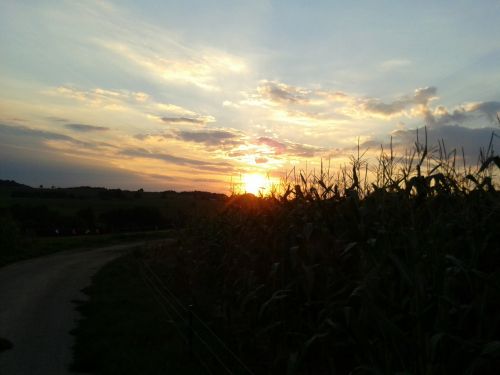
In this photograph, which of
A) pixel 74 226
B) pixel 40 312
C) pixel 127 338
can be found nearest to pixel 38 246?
pixel 74 226

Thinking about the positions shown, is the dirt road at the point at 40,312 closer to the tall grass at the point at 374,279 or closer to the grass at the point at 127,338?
the grass at the point at 127,338

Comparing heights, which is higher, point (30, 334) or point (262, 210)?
point (262, 210)

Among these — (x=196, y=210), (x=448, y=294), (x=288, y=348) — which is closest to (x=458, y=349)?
(x=448, y=294)

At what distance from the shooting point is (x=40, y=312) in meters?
11.6

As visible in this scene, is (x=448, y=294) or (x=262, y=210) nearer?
(x=448, y=294)

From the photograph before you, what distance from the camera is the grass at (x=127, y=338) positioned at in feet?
24.7

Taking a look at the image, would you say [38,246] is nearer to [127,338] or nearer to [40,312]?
[40,312]

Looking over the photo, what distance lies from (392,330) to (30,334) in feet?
27.8

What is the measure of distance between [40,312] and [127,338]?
3.84 m

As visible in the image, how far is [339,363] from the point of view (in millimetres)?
5234

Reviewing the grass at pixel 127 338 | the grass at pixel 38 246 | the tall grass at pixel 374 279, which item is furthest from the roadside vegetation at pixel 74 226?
the tall grass at pixel 374 279

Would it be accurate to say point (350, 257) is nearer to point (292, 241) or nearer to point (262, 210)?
point (292, 241)

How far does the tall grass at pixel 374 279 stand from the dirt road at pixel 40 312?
122 inches

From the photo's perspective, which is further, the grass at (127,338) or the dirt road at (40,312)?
the dirt road at (40,312)
